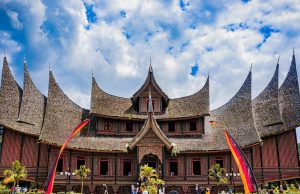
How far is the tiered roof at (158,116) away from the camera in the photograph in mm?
27094

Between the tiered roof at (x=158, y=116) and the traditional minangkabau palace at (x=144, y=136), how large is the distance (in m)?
0.08

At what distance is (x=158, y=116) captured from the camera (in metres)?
30.3

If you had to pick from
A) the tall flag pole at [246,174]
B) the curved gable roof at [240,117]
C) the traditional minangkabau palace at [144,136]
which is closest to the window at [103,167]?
the traditional minangkabau palace at [144,136]

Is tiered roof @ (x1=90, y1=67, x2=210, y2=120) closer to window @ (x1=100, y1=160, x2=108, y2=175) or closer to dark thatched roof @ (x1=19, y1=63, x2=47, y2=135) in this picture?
Result: window @ (x1=100, y1=160, x2=108, y2=175)

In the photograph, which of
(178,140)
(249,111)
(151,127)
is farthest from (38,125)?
(249,111)

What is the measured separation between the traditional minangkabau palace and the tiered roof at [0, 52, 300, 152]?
0.08m

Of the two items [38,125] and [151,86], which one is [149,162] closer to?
[151,86]

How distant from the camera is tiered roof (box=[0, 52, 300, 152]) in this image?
27094mm

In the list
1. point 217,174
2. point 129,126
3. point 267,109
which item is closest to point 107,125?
point 129,126

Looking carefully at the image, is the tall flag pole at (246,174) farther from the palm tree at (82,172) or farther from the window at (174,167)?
the palm tree at (82,172)

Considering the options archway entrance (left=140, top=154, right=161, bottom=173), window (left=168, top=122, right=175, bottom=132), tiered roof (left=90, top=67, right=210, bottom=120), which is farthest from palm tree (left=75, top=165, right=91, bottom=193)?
window (left=168, top=122, right=175, bottom=132)

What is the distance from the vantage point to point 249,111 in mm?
29219

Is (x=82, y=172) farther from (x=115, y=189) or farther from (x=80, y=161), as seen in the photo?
(x=115, y=189)

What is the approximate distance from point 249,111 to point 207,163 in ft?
19.4
